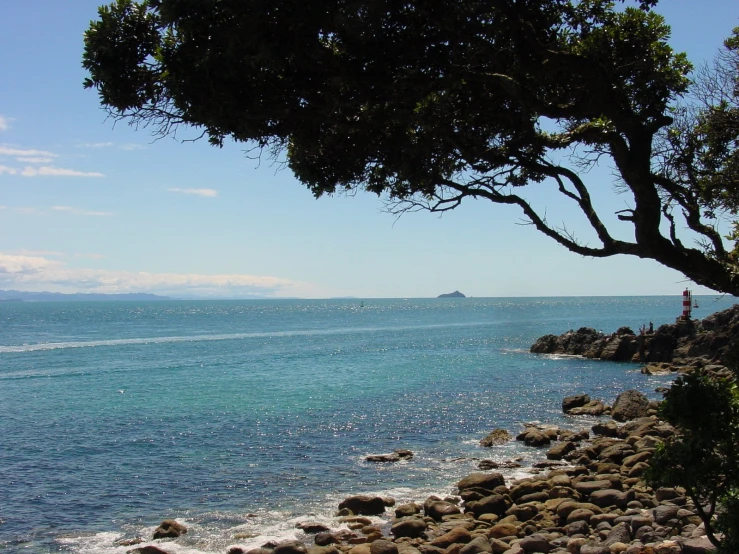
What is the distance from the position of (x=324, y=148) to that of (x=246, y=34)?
2602 mm

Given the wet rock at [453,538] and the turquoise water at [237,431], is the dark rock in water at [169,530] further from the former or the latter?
the wet rock at [453,538]

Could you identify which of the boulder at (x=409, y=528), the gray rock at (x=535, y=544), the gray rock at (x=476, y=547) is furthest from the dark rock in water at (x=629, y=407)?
the gray rock at (x=476, y=547)

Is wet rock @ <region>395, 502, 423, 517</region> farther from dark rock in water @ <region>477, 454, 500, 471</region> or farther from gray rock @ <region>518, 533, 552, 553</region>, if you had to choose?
dark rock in water @ <region>477, 454, 500, 471</region>

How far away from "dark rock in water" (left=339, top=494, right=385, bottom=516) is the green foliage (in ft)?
33.5

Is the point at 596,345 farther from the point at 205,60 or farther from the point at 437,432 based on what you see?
the point at 205,60

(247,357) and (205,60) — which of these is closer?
(205,60)

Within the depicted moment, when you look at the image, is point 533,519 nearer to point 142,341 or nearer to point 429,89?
point 429,89

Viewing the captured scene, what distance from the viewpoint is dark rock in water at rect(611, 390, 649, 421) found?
28.6m

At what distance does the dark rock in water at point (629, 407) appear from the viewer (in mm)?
28594

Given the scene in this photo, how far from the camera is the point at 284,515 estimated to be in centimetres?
1719

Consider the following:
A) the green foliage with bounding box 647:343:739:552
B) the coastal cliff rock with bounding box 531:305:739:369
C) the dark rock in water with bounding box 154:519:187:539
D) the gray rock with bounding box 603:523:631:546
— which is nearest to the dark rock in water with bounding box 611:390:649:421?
the gray rock with bounding box 603:523:631:546

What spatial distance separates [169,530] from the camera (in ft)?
51.5

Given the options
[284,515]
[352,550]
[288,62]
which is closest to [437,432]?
[284,515]

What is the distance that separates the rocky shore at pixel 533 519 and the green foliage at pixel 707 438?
9.08 feet
